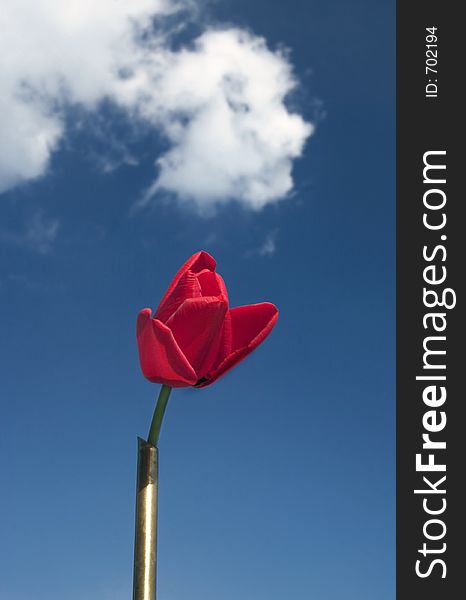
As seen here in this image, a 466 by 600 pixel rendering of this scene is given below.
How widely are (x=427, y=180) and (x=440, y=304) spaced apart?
109 centimetres

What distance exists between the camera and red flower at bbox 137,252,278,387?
1.84 metres

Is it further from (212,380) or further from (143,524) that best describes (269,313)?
(143,524)

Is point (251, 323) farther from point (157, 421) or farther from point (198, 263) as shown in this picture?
point (157, 421)

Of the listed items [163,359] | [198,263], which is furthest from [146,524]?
[198,263]

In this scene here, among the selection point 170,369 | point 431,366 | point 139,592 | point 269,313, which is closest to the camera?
point 139,592

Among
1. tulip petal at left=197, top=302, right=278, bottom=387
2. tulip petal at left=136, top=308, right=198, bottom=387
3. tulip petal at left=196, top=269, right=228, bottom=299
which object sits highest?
tulip petal at left=196, top=269, right=228, bottom=299

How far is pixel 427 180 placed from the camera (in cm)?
699

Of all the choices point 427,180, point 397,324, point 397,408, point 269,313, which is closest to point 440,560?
point 397,408

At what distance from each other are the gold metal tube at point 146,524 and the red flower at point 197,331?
18 cm

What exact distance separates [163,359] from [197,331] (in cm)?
10

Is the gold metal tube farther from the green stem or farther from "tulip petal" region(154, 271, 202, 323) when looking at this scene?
"tulip petal" region(154, 271, 202, 323)

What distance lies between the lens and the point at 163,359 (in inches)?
72.0

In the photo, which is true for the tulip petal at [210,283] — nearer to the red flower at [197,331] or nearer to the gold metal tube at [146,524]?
the red flower at [197,331]

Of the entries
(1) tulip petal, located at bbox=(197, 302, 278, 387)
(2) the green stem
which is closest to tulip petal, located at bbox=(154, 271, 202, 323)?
(1) tulip petal, located at bbox=(197, 302, 278, 387)
